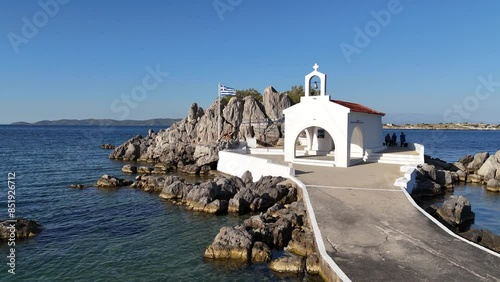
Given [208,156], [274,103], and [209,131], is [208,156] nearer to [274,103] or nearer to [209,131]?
[209,131]

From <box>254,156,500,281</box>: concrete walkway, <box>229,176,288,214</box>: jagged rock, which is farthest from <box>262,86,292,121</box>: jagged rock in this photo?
<box>254,156,500,281</box>: concrete walkway

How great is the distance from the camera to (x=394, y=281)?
29.2 ft

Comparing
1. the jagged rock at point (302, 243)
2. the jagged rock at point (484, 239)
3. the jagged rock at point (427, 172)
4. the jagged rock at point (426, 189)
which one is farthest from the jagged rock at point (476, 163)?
the jagged rock at point (302, 243)

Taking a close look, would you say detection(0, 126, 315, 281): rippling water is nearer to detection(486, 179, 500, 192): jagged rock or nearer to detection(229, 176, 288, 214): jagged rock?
detection(229, 176, 288, 214): jagged rock

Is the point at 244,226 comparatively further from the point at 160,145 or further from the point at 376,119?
the point at 160,145

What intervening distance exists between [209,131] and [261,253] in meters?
38.5

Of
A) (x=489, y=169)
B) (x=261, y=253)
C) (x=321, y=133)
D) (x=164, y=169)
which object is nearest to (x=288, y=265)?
(x=261, y=253)

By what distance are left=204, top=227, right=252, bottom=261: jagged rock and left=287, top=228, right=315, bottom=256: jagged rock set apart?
1.75 meters

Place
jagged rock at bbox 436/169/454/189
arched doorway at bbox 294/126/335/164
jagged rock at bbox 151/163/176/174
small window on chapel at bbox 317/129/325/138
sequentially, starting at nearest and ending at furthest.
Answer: jagged rock at bbox 436/169/454/189
arched doorway at bbox 294/126/335/164
small window on chapel at bbox 317/129/325/138
jagged rock at bbox 151/163/176/174

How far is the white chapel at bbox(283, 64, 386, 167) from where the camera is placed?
1006 inches

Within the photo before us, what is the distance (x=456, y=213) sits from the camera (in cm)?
1750

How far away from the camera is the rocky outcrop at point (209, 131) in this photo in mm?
46375

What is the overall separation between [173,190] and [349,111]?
13.8 meters

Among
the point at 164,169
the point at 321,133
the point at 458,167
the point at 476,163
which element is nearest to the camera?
the point at 321,133
